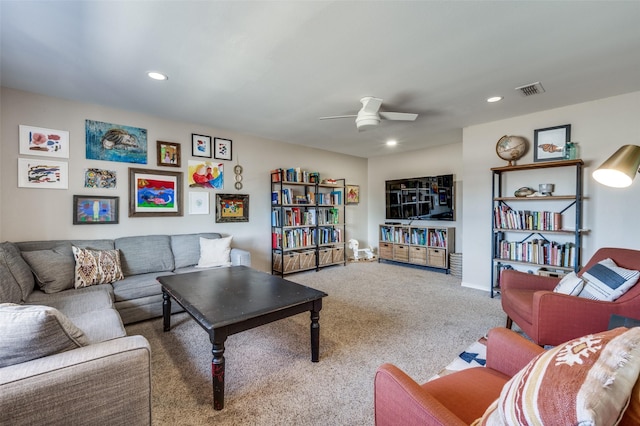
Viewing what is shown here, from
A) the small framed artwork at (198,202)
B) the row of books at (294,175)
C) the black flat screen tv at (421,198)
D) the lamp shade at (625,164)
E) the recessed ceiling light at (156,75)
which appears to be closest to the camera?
→ the lamp shade at (625,164)

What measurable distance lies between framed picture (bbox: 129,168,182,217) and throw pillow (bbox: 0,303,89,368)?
272cm

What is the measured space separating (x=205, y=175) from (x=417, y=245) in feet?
13.0

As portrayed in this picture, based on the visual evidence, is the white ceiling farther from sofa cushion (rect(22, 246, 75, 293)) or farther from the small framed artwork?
sofa cushion (rect(22, 246, 75, 293))

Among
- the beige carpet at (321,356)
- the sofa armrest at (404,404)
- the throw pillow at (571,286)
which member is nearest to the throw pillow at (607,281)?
the throw pillow at (571,286)

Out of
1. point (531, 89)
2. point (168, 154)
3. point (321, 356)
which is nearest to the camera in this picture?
point (321, 356)

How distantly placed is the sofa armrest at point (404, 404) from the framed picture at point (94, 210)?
358 cm

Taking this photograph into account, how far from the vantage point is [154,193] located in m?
3.63

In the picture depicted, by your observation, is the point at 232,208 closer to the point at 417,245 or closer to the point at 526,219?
the point at 417,245

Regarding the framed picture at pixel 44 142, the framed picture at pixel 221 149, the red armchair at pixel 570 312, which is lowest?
the red armchair at pixel 570 312

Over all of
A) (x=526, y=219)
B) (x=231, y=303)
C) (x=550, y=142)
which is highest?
(x=550, y=142)

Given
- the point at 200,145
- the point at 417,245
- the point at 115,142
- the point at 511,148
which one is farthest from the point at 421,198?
the point at 115,142

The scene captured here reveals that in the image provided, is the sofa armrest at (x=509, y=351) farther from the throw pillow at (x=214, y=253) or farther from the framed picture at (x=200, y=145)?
the framed picture at (x=200, y=145)

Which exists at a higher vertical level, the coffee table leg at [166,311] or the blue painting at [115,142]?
the blue painting at [115,142]

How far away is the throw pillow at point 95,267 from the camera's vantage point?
2672mm
